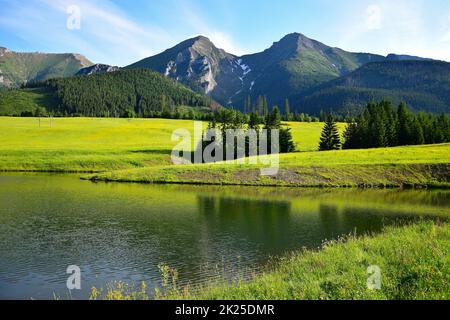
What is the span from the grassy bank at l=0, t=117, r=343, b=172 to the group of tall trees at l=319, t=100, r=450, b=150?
31.2 ft

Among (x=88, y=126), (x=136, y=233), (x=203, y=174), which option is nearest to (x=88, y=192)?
(x=203, y=174)

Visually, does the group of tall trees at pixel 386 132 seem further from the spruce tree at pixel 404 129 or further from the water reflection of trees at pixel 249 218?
the water reflection of trees at pixel 249 218

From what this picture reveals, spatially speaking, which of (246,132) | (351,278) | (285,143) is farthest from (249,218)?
(285,143)

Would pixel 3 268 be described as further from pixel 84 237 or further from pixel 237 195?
pixel 237 195

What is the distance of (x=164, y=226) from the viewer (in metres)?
36.6

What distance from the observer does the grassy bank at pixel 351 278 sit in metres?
15.6

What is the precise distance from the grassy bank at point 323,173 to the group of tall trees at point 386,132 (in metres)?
30.5

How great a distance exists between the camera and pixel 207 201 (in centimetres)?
5259

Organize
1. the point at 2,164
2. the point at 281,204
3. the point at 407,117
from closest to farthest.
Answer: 1. the point at 281,204
2. the point at 2,164
3. the point at 407,117

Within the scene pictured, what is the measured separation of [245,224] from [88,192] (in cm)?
2900

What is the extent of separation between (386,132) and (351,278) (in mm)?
103527

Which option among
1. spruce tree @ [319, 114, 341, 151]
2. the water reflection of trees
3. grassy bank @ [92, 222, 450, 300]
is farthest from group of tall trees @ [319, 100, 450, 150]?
grassy bank @ [92, 222, 450, 300]

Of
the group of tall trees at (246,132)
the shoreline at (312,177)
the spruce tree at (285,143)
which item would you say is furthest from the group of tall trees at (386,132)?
the shoreline at (312,177)

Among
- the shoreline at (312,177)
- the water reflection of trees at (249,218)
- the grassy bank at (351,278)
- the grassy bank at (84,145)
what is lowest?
the water reflection of trees at (249,218)
